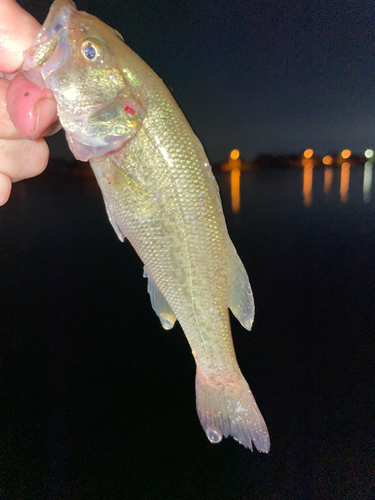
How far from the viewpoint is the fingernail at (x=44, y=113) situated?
116 cm

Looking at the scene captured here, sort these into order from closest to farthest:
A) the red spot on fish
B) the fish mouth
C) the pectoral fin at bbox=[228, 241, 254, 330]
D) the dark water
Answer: the fish mouth < the red spot on fish < the pectoral fin at bbox=[228, 241, 254, 330] < the dark water

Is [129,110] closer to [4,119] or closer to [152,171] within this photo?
[152,171]

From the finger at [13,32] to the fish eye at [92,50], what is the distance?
276 mm

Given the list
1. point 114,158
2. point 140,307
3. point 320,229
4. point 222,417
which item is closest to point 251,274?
point 140,307

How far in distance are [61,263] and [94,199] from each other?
950cm

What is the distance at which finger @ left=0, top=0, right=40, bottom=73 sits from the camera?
1.16 meters

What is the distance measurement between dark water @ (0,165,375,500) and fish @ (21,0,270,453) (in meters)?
2.50

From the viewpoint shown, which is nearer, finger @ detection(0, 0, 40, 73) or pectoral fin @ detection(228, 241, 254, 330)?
finger @ detection(0, 0, 40, 73)

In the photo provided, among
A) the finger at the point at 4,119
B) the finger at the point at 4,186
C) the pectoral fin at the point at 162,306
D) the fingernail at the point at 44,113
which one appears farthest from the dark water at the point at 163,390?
the fingernail at the point at 44,113

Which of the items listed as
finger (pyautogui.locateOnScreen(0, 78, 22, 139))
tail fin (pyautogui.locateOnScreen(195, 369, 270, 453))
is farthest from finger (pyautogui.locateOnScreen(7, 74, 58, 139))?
tail fin (pyautogui.locateOnScreen(195, 369, 270, 453))

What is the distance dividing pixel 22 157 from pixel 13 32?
0.57 metres

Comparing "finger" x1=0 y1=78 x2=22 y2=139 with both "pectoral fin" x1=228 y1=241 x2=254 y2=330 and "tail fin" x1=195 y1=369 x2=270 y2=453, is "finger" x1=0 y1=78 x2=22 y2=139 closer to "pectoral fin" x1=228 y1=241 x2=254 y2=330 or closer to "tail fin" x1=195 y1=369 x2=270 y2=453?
"pectoral fin" x1=228 y1=241 x2=254 y2=330

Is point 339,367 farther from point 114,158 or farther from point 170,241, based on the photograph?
point 114,158

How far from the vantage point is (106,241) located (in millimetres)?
9500
